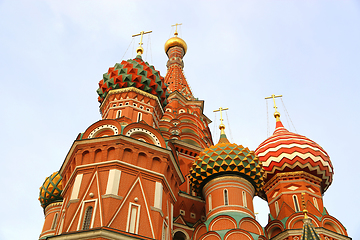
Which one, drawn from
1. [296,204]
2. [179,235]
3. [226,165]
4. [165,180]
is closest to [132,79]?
[165,180]

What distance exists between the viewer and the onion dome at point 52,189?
2013cm

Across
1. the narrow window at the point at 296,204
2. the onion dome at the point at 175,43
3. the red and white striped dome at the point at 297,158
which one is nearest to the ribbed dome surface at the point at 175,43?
the onion dome at the point at 175,43

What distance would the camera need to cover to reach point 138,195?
559 inches

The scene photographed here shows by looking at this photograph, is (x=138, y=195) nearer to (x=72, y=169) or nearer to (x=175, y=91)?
(x=72, y=169)

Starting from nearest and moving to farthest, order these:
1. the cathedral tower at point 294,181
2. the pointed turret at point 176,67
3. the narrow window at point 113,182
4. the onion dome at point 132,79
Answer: the narrow window at point 113,182, the cathedral tower at point 294,181, the onion dome at point 132,79, the pointed turret at point 176,67

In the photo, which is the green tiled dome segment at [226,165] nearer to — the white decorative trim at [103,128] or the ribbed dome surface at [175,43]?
the white decorative trim at [103,128]

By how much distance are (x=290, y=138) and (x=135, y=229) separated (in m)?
11.6

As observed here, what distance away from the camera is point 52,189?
66.4ft

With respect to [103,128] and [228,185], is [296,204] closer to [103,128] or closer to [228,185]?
[228,185]

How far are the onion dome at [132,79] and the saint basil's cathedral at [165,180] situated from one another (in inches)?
1.8

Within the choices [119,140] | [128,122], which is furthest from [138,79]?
[119,140]

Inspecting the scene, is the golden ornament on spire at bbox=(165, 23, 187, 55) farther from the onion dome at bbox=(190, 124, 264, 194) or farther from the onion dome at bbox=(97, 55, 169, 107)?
the onion dome at bbox=(190, 124, 264, 194)

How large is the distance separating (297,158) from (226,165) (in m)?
5.36

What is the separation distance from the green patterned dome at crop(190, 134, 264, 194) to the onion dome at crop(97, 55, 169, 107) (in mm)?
3996
